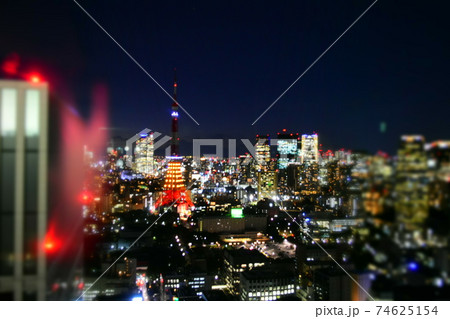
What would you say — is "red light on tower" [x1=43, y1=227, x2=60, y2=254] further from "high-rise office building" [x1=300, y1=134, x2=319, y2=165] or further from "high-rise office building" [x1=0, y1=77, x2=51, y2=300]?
"high-rise office building" [x1=300, y1=134, x2=319, y2=165]

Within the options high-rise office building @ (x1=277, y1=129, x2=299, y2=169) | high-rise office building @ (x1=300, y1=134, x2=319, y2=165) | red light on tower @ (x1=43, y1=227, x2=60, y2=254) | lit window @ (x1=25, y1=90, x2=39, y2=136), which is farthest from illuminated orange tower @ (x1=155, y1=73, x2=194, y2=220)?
lit window @ (x1=25, y1=90, x2=39, y2=136)

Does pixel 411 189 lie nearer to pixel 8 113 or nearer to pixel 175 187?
pixel 8 113

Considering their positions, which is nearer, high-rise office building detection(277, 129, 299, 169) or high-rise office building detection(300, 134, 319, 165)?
high-rise office building detection(300, 134, 319, 165)

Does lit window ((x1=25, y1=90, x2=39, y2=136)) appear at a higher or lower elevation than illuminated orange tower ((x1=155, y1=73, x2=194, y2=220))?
higher

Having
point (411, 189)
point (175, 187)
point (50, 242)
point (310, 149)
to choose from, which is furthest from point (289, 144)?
point (175, 187)

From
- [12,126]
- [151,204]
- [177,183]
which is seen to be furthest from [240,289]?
[177,183]

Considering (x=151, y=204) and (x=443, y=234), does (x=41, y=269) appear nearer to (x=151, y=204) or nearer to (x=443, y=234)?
(x=443, y=234)
